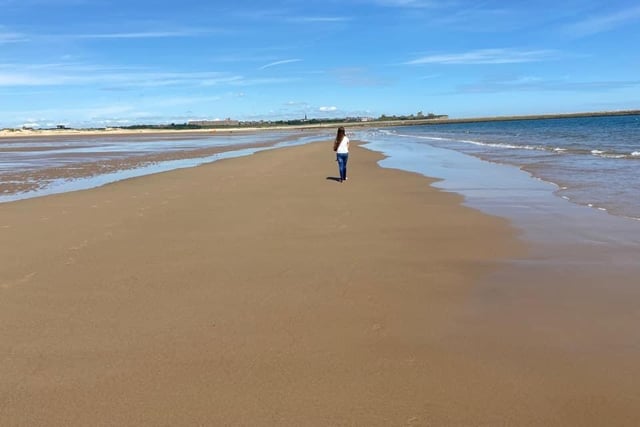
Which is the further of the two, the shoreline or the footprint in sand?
the footprint in sand

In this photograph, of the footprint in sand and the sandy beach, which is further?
the footprint in sand

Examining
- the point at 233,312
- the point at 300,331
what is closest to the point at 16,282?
the point at 233,312

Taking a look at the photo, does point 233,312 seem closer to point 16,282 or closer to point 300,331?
point 300,331

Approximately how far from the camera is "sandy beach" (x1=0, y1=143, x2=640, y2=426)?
360 centimetres

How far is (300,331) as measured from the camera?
4.86 meters

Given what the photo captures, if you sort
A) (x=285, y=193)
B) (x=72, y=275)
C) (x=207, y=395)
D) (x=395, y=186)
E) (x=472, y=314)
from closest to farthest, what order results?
(x=207, y=395)
(x=472, y=314)
(x=72, y=275)
(x=285, y=193)
(x=395, y=186)

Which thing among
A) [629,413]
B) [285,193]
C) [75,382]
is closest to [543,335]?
[629,413]

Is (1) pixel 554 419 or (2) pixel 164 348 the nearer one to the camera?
(1) pixel 554 419

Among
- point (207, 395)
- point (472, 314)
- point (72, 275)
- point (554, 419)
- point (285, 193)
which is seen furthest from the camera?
point (285, 193)

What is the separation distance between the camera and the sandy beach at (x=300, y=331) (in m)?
3.60

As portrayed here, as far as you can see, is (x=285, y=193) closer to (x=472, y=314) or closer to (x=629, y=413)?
(x=472, y=314)

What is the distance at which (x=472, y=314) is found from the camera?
5230mm

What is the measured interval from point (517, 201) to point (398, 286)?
24.2 feet

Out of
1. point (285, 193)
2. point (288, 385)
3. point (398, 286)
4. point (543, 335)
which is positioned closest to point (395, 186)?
point (285, 193)
